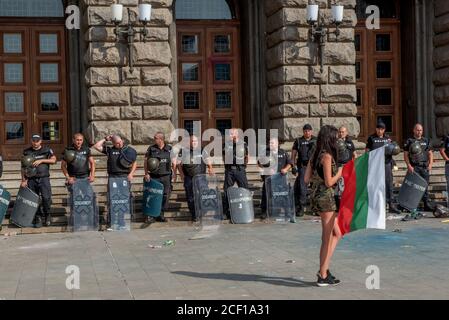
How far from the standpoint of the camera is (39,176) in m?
13.2

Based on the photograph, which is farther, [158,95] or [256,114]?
[256,114]

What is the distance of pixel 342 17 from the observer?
53.0 ft

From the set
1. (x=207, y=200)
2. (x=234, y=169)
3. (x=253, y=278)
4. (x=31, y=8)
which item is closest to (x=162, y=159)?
(x=207, y=200)

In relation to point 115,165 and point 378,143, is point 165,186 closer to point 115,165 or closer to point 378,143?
point 115,165

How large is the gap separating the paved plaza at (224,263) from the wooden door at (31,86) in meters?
5.49

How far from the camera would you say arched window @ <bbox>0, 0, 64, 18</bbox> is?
56.9 feet

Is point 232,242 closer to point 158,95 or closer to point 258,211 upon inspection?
point 258,211

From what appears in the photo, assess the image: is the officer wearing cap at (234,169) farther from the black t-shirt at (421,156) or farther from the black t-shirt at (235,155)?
the black t-shirt at (421,156)

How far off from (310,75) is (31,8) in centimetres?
Result: 689

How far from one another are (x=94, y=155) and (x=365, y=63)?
26.0 feet

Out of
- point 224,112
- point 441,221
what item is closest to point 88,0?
point 224,112

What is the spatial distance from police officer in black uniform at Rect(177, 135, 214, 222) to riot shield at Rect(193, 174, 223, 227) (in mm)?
116

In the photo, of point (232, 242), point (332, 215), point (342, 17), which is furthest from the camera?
point (342, 17)

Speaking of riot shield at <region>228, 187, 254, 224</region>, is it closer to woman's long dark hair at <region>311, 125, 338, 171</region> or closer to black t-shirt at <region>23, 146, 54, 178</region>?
black t-shirt at <region>23, 146, 54, 178</region>
